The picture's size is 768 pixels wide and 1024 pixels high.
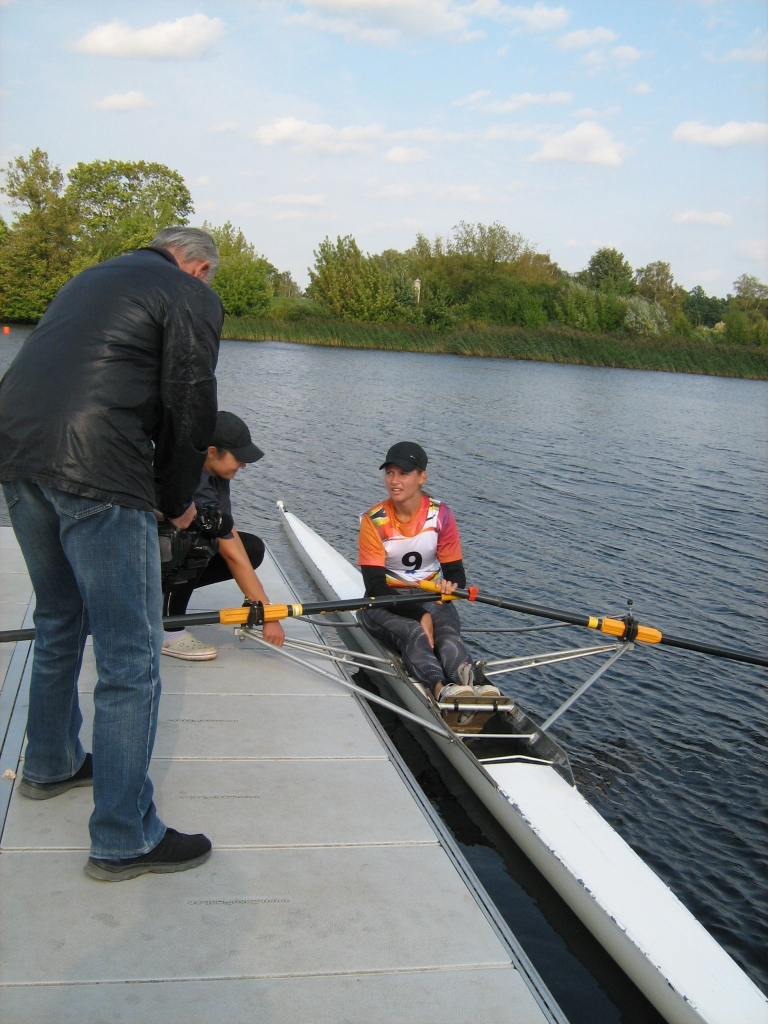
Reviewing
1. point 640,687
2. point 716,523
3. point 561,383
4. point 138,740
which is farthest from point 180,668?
point 561,383

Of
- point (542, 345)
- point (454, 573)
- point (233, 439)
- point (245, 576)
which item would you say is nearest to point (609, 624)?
point (454, 573)

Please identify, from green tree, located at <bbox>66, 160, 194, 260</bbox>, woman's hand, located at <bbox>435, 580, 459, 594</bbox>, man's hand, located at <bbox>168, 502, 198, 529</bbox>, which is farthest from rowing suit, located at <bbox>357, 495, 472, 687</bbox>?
green tree, located at <bbox>66, 160, 194, 260</bbox>

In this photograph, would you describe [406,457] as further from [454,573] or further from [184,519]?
[184,519]

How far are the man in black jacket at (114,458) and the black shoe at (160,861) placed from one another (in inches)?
1.9

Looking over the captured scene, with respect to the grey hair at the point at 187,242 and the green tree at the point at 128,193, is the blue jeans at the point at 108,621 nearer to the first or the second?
the grey hair at the point at 187,242

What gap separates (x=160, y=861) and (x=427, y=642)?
2.98 m

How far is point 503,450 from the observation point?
2128 cm

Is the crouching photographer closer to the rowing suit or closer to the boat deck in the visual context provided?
the rowing suit

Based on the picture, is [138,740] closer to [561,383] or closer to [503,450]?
[503,450]

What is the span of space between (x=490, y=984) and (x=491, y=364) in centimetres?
4635

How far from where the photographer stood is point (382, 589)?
617 cm

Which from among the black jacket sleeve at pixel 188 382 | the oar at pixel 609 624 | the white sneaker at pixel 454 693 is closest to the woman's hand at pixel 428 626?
the oar at pixel 609 624

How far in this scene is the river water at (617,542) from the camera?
6133mm

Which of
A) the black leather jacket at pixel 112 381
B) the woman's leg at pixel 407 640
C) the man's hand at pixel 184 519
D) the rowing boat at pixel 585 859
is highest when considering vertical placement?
the black leather jacket at pixel 112 381
